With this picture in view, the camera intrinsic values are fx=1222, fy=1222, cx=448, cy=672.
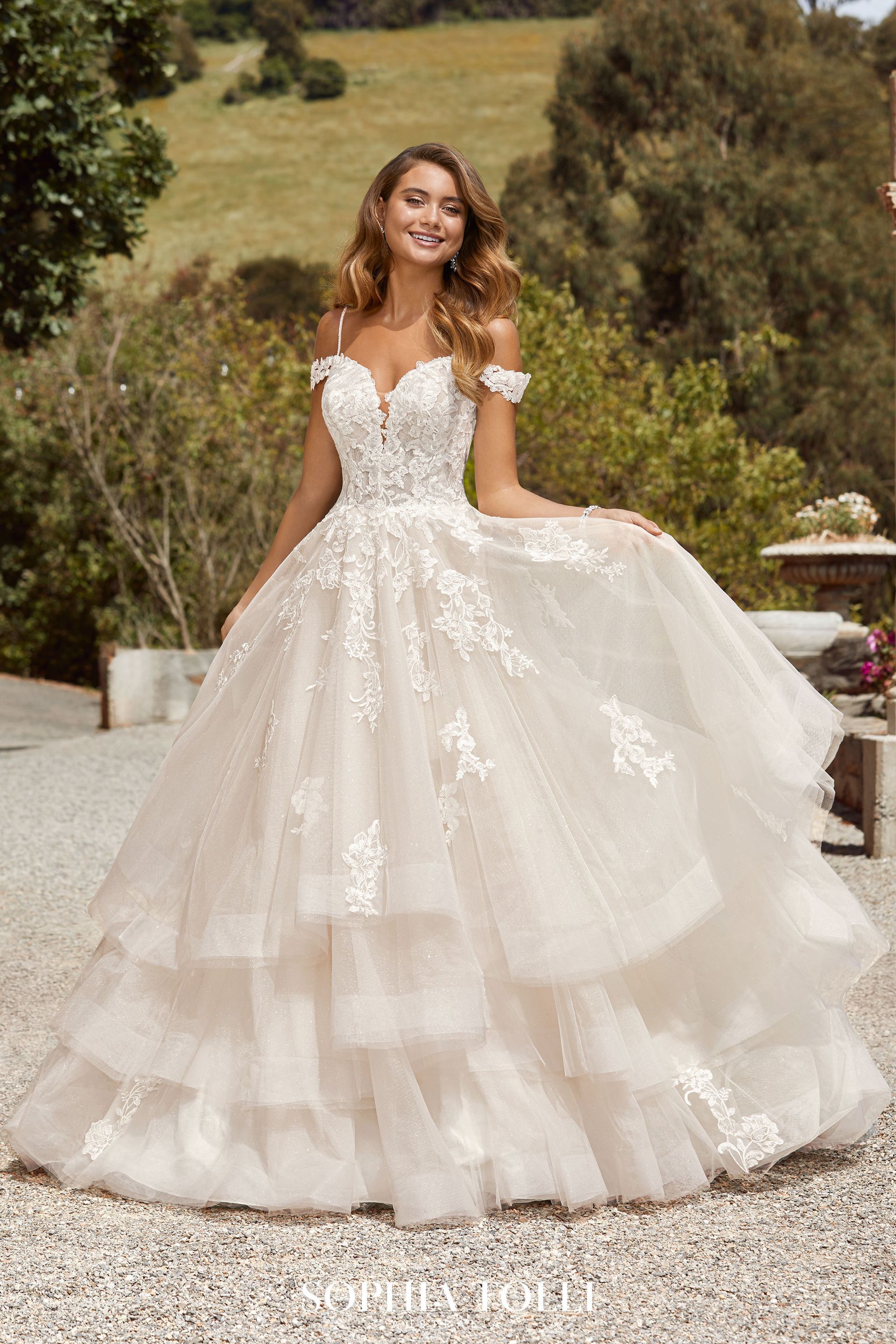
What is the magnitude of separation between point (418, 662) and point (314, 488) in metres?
0.66

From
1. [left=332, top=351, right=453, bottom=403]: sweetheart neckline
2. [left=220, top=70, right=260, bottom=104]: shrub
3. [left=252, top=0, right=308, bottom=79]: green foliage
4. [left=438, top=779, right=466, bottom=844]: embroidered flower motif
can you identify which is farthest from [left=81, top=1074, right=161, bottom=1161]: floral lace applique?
[left=252, top=0, right=308, bottom=79]: green foliage

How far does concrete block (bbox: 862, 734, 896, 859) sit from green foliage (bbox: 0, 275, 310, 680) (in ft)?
30.7

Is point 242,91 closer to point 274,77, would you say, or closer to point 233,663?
point 274,77

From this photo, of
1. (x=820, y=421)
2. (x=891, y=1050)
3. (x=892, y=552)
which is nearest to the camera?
(x=891, y=1050)

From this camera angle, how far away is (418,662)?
2.59 metres

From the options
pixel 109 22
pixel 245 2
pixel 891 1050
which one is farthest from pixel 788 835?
pixel 245 2

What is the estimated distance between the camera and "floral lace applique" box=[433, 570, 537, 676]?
8.50ft

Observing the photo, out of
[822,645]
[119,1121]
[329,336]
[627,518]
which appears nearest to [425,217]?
[329,336]

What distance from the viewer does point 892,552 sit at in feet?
34.1

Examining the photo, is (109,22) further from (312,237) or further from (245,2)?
(245,2)

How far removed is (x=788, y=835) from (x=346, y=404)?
136cm

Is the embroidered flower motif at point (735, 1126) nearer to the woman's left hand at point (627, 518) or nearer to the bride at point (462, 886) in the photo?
the bride at point (462, 886)

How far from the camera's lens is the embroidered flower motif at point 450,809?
2.46 meters

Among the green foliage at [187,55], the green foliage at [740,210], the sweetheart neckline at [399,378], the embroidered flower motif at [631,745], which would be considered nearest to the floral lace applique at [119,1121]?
the embroidered flower motif at [631,745]
